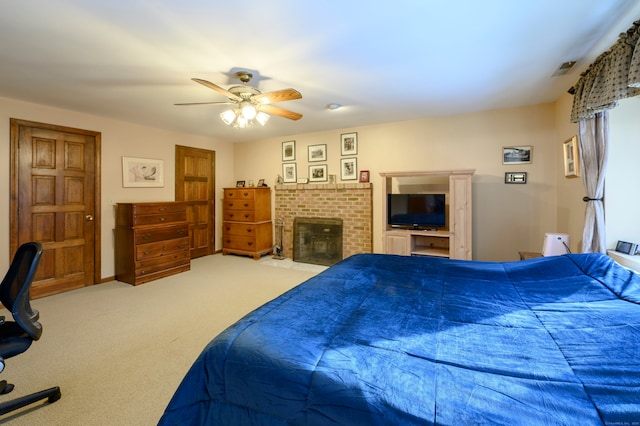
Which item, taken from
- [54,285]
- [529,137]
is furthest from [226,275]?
[529,137]

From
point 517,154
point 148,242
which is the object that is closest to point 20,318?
point 148,242

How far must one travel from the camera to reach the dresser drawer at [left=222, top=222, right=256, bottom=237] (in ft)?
17.5

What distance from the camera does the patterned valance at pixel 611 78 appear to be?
1.77 metres

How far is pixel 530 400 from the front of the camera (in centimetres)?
78

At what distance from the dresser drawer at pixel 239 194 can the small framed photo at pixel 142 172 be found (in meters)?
1.17

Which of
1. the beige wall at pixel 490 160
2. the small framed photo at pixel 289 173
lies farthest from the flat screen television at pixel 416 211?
the small framed photo at pixel 289 173

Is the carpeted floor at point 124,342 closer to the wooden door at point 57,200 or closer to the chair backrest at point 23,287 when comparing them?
the wooden door at point 57,200

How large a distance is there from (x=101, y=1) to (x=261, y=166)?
4.11 meters

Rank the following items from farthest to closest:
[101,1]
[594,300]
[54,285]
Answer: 1. [54,285]
2. [101,1]
3. [594,300]

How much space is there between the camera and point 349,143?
4812mm

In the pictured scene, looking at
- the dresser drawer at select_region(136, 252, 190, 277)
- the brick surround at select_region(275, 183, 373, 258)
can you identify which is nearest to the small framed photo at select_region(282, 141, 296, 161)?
the brick surround at select_region(275, 183, 373, 258)

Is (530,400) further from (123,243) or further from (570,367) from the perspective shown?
(123,243)

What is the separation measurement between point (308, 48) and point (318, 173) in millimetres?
2982

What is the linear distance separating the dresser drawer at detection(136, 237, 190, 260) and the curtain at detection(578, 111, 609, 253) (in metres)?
5.01
